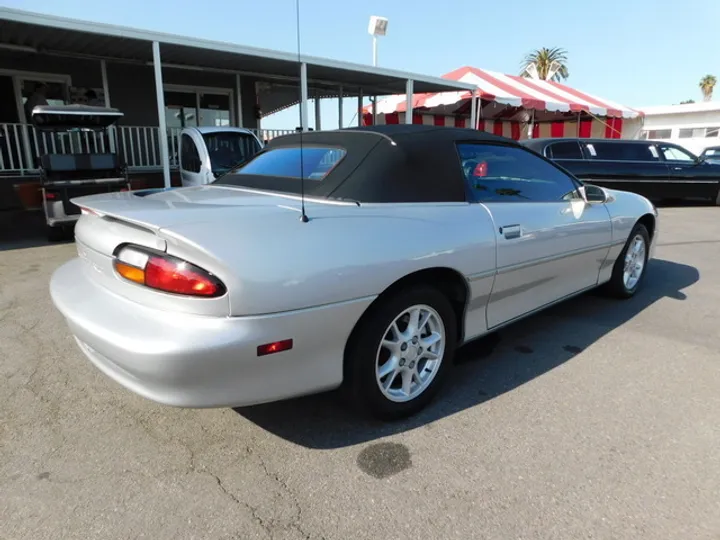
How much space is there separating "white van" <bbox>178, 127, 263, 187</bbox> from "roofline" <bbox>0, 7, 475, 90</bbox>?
151cm

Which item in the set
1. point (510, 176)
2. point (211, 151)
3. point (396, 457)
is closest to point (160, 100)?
point (211, 151)

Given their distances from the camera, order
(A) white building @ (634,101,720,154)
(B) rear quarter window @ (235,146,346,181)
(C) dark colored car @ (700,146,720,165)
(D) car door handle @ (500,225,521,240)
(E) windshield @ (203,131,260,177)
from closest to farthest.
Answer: (B) rear quarter window @ (235,146,346,181), (D) car door handle @ (500,225,521,240), (E) windshield @ (203,131,260,177), (C) dark colored car @ (700,146,720,165), (A) white building @ (634,101,720,154)

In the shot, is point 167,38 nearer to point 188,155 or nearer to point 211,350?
point 188,155

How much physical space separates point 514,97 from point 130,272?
16103mm

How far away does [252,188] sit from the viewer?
2.98m

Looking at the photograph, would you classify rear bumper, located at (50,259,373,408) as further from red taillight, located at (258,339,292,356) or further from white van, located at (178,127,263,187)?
white van, located at (178,127,263,187)

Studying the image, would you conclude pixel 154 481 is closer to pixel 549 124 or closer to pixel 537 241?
pixel 537 241

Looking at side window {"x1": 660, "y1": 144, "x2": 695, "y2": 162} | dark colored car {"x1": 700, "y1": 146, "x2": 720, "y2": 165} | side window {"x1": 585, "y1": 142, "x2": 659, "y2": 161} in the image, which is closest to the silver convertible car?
side window {"x1": 585, "y1": 142, "x2": 659, "y2": 161}

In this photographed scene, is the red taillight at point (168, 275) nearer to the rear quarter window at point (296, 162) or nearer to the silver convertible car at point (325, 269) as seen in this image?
the silver convertible car at point (325, 269)

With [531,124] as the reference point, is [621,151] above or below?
below

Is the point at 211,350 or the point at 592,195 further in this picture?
the point at 592,195

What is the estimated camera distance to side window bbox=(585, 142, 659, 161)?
35.9 ft

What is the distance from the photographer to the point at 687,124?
29109 millimetres

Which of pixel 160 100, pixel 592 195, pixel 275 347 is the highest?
pixel 160 100
